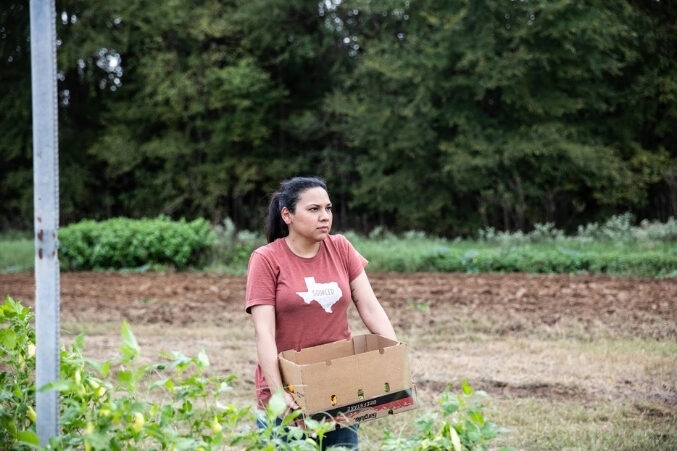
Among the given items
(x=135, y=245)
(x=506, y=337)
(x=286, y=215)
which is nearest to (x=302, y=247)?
(x=286, y=215)

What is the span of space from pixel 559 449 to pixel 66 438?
3470 mm

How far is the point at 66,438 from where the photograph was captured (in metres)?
1.97

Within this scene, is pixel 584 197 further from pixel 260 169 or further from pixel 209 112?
pixel 209 112

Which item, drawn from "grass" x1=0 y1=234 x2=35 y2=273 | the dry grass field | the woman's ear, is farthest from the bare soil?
the woman's ear

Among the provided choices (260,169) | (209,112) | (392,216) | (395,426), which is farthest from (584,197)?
(395,426)

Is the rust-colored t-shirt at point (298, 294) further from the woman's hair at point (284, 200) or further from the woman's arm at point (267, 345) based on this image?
the woman's hair at point (284, 200)

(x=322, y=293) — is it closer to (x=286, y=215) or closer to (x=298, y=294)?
(x=298, y=294)

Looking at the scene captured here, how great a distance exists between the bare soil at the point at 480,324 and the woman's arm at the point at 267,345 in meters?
3.11

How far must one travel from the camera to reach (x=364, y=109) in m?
20.2

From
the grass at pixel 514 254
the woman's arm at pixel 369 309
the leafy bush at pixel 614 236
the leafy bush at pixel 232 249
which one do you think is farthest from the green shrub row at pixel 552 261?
the woman's arm at pixel 369 309

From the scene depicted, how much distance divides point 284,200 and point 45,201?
1532mm

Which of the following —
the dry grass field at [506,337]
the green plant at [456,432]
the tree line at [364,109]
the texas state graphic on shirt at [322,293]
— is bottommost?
the dry grass field at [506,337]

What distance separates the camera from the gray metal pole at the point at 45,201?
1.80 metres

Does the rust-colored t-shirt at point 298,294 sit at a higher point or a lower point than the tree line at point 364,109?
lower
